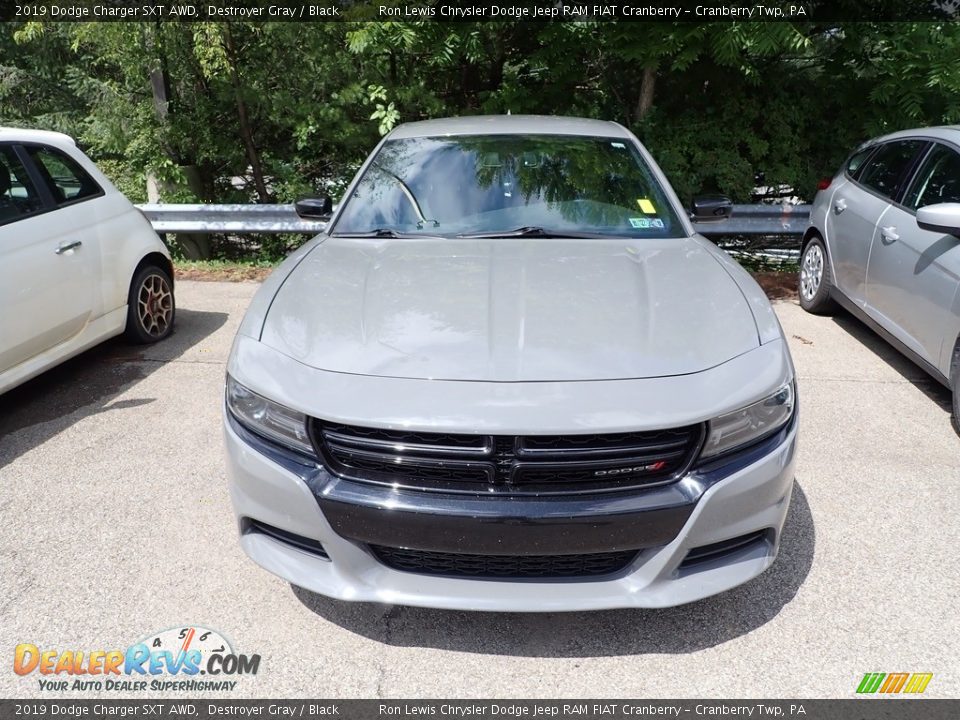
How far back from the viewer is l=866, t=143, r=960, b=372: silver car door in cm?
433

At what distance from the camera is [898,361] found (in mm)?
5449

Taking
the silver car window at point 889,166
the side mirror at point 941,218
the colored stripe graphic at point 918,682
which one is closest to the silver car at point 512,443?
the colored stripe graphic at point 918,682

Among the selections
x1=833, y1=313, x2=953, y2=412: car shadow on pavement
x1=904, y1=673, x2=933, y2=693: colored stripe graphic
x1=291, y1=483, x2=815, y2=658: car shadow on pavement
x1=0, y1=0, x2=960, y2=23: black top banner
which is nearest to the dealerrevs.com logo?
x1=291, y1=483, x2=815, y2=658: car shadow on pavement

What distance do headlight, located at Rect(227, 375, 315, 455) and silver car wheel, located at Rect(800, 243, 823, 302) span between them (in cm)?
516

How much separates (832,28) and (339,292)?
6966 mm

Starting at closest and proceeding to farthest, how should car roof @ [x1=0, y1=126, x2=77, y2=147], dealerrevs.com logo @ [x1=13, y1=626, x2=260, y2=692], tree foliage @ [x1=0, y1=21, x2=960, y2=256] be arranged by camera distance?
1. dealerrevs.com logo @ [x1=13, y1=626, x2=260, y2=692]
2. car roof @ [x1=0, y1=126, x2=77, y2=147]
3. tree foliage @ [x1=0, y1=21, x2=960, y2=256]

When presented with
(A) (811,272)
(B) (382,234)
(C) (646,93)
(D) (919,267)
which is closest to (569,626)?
(B) (382,234)

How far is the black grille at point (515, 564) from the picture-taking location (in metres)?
2.33

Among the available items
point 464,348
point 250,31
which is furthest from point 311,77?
point 464,348

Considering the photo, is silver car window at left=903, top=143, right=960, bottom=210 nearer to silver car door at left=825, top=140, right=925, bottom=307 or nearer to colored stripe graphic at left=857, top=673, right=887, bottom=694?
silver car door at left=825, top=140, right=925, bottom=307

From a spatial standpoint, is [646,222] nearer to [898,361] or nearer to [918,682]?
[918,682]

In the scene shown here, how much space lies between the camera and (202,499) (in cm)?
347

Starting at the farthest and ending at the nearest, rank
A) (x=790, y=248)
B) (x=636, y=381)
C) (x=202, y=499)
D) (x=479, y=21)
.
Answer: (x=790, y=248), (x=479, y=21), (x=202, y=499), (x=636, y=381)

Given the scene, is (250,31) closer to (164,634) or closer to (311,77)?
(311,77)
